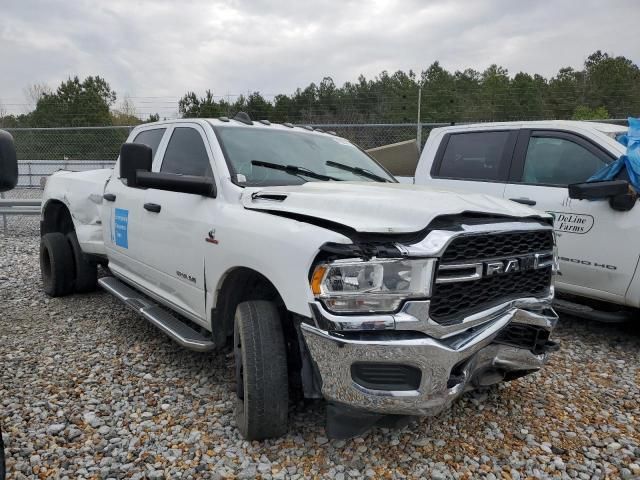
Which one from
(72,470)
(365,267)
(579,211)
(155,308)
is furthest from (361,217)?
(579,211)

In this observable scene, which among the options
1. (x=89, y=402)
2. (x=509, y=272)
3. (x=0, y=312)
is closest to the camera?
(x=509, y=272)

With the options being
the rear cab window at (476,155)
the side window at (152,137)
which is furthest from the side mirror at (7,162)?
the rear cab window at (476,155)

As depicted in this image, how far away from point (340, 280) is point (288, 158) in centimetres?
153

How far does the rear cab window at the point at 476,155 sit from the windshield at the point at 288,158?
1535mm

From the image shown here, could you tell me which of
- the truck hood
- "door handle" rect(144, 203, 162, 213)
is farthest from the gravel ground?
the truck hood

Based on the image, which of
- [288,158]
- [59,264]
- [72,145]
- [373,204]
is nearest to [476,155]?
[288,158]

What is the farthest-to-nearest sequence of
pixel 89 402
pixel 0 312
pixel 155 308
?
pixel 0 312, pixel 155 308, pixel 89 402

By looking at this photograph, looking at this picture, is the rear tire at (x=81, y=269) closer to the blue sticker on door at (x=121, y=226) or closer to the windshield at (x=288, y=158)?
the blue sticker on door at (x=121, y=226)

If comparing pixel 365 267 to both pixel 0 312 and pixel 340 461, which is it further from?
pixel 0 312

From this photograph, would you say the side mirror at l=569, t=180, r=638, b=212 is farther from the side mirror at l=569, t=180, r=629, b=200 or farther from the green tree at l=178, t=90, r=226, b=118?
the green tree at l=178, t=90, r=226, b=118

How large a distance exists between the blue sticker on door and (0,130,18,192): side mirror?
2276mm

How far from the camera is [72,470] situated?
2.43 meters

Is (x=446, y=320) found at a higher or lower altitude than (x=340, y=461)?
higher

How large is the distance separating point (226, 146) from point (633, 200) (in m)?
Result: 3.16
